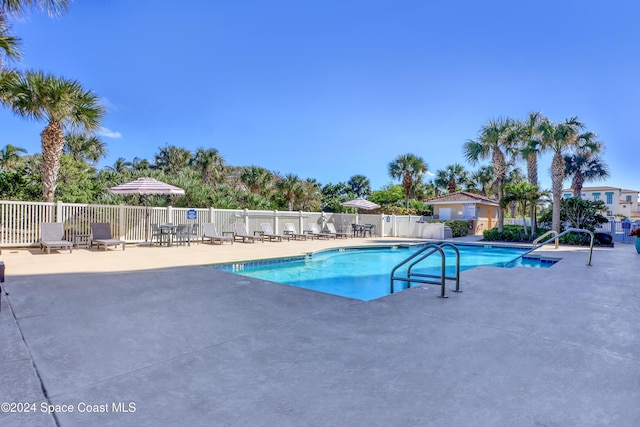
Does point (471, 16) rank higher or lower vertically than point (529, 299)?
higher

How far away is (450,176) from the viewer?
38.5m

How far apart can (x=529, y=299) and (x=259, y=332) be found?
13.8ft

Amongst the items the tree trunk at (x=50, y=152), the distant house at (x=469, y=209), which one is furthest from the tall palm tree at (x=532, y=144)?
the tree trunk at (x=50, y=152)

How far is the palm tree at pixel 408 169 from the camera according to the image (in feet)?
99.3

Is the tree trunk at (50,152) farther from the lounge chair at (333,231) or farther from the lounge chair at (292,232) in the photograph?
the lounge chair at (333,231)

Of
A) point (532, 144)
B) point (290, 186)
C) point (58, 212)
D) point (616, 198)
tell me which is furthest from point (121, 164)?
point (616, 198)

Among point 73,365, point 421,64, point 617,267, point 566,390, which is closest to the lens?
point 566,390

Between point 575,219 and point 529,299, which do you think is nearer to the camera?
point 529,299

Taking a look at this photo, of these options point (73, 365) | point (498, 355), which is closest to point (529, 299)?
point (498, 355)

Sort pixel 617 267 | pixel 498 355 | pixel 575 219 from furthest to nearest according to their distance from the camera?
pixel 575 219, pixel 617 267, pixel 498 355

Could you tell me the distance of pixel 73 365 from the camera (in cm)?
275

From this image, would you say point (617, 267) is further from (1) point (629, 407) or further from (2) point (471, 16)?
(2) point (471, 16)

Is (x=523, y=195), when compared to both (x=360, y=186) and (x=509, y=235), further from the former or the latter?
(x=360, y=186)

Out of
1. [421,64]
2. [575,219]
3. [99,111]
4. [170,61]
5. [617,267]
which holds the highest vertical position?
[170,61]
